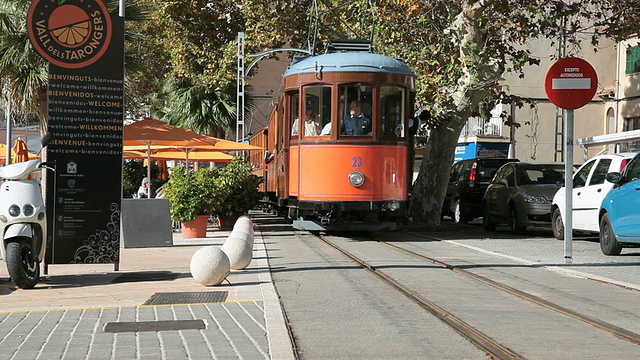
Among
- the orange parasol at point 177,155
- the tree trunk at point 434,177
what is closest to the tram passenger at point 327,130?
the tree trunk at point 434,177

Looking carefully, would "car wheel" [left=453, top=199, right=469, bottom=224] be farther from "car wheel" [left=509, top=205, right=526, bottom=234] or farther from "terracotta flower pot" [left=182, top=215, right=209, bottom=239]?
"terracotta flower pot" [left=182, top=215, right=209, bottom=239]

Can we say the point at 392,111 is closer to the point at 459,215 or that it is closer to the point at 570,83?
the point at 570,83

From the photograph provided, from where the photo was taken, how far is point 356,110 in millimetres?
18906

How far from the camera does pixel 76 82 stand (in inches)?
463

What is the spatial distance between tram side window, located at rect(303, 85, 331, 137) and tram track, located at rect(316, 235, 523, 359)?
23.0 ft

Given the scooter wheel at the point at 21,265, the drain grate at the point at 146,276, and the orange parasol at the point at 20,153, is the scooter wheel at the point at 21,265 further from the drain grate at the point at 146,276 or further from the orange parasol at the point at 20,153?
the orange parasol at the point at 20,153

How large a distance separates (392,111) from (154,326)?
11823 millimetres

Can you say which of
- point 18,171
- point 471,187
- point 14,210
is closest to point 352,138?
point 471,187

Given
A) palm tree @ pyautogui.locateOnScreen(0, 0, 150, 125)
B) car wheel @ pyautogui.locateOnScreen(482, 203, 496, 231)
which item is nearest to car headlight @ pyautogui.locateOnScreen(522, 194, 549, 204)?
car wheel @ pyautogui.locateOnScreen(482, 203, 496, 231)

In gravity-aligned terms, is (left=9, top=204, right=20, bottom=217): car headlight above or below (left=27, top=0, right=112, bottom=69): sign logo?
below

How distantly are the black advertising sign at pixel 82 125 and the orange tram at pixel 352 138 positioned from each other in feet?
24.0

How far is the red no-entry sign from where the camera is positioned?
1406 centimetres

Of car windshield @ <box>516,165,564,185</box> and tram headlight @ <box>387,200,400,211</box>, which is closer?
tram headlight @ <box>387,200,400,211</box>

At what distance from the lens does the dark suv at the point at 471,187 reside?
26.7 metres
